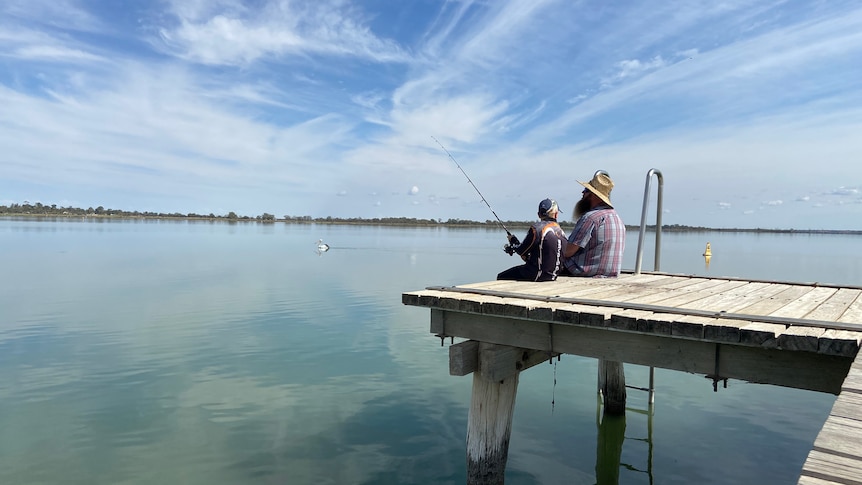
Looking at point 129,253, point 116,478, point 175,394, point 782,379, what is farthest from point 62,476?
point 129,253

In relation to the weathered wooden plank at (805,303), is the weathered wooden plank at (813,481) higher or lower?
lower

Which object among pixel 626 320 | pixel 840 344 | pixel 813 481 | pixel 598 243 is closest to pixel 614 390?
pixel 598 243

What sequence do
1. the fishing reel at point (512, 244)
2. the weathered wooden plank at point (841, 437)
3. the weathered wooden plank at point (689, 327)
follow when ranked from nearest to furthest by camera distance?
the weathered wooden plank at point (841, 437) → the weathered wooden plank at point (689, 327) → the fishing reel at point (512, 244)

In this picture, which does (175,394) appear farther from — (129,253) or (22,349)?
(129,253)

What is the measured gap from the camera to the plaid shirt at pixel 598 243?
7305mm

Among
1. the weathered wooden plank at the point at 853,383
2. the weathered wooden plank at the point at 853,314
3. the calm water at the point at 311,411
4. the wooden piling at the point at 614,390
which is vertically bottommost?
the calm water at the point at 311,411

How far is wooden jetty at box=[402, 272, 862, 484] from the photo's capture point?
420cm

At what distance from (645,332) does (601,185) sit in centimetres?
344

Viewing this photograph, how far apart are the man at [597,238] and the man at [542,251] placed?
1.49 ft

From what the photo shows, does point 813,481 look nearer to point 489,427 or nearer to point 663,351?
point 663,351

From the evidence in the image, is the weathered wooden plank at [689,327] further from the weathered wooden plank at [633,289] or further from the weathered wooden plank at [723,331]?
the weathered wooden plank at [633,289]

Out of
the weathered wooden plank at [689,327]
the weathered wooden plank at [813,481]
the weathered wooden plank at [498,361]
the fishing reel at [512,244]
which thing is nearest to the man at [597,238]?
the fishing reel at [512,244]

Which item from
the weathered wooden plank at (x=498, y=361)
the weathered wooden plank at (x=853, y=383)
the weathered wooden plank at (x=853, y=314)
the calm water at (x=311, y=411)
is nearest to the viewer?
the weathered wooden plank at (x=853, y=383)

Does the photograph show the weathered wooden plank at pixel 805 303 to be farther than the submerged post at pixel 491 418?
No
